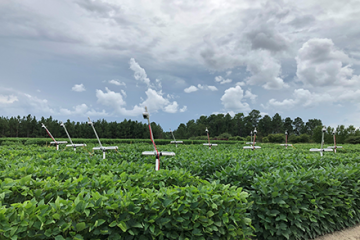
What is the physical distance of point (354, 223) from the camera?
5516 mm

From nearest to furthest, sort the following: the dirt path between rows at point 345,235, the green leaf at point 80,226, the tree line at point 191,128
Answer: the green leaf at point 80,226
the dirt path between rows at point 345,235
the tree line at point 191,128

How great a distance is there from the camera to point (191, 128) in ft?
251

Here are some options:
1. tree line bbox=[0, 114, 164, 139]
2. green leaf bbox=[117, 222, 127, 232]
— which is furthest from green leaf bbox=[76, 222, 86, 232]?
tree line bbox=[0, 114, 164, 139]

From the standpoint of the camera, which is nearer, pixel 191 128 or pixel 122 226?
pixel 122 226

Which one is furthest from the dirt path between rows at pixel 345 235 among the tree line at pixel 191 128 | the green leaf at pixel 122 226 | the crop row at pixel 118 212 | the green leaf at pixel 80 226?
the tree line at pixel 191 128

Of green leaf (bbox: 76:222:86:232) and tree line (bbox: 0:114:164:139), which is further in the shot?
tree line (bbox: 0:114:164:139)

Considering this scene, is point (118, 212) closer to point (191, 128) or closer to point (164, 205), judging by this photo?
point (164, 205)

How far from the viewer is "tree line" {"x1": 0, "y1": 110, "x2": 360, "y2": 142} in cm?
5521

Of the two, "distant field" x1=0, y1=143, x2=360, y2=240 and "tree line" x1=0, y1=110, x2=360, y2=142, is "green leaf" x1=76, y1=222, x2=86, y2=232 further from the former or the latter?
"tree line" x1=0, y1=110, x2=360, y2=142

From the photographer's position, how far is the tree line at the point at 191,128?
181 feet

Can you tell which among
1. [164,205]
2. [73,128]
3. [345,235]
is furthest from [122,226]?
[73,128]

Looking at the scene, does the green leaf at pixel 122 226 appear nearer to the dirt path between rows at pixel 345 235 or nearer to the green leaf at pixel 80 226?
the green leaf at pixel 80 226

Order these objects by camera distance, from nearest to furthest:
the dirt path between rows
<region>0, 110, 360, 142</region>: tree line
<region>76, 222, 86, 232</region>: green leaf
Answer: <region>76, 222, 86, 232</region>: green leaf < the dirt path between rows < <region>0, 110, 360, 142</region>: tree line

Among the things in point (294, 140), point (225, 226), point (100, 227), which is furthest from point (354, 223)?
point (294, 140)
